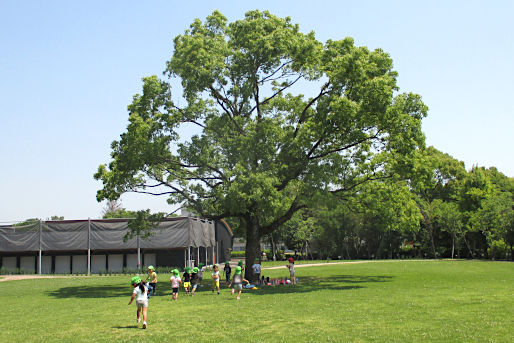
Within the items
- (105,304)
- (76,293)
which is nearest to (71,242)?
(76,293)

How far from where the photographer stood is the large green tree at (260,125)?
24.4m

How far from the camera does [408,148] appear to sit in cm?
2495

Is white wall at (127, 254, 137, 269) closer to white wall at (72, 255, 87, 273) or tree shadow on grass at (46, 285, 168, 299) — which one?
white wall at (72, 255, 87, 273)

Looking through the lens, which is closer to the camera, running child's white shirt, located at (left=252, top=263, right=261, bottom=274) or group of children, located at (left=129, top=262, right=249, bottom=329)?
group of children, located at (left=129, top=262, right=249, bottom=329)

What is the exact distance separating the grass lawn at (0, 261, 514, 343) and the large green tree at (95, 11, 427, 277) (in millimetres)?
6466

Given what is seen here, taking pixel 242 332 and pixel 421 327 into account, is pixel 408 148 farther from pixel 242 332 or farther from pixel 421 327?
pixel 242 332

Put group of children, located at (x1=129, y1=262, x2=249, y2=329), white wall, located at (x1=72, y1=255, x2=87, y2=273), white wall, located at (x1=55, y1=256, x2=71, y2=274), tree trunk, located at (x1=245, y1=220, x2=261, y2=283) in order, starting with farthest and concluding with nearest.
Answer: white wall, located at (x1=55, y1=256, x2=71, y2=274) < white wall, located at (x1=72, y1=255, x2=87, y2=273) < tree trunk, located at (x1=245, y1=220, x2=261, y2=283) < group of children, located at (x1=129, y1=262, x2=249, y2=329)

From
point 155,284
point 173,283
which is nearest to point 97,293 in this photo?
point 155,284

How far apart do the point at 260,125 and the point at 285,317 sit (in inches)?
522

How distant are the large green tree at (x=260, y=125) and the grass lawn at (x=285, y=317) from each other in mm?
6466

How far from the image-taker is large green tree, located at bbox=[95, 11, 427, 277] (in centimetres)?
2444

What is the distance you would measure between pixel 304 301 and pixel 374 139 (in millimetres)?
11702

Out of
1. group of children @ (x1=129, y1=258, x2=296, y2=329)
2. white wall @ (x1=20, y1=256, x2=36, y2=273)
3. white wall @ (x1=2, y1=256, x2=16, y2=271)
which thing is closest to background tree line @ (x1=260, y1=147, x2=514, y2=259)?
group of children @ (x1=129, y1=258, x2=296, y2=329)

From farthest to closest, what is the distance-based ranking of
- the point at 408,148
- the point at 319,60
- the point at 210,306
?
the point at 319,60
the point at 408,148
the point at 210,306
